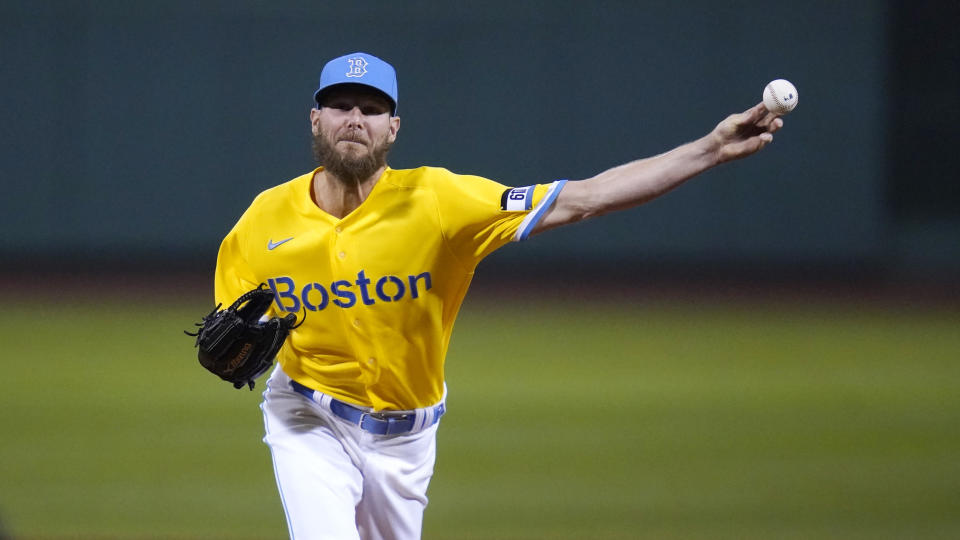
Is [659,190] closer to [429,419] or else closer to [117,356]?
[429,419]

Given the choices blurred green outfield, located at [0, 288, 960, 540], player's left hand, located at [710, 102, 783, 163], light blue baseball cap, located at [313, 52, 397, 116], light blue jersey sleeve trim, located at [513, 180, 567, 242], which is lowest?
blurred green outfield, located at [0, 288, 960, 540]

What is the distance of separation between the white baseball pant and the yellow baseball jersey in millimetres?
122

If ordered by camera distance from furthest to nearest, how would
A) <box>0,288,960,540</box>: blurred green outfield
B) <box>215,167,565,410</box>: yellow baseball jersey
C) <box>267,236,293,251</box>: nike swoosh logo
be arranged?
<box>0,288,960,540</box>: blurred green outfield, <box>267,236,293,251</box>: nike swoosh logo, <box>215,167,565,410</box>: yellow baseball jersey

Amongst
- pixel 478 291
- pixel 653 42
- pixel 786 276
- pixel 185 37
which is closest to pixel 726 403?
pixel 478 291

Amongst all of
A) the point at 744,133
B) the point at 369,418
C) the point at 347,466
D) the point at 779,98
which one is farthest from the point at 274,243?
the point at 779,98

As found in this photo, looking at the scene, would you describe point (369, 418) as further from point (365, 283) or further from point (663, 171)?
point (663, 171)

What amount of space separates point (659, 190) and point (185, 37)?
47.9ft

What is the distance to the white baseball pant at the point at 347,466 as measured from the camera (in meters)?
4.19

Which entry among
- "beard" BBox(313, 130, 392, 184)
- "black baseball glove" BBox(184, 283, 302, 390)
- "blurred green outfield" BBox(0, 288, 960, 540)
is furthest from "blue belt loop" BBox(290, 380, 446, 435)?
"blurred green outfield" BBox(0, 288, 960, 540)

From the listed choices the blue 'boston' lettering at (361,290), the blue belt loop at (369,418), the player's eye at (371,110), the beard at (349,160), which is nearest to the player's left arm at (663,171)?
the blue 'boston' lettering at (361,290)

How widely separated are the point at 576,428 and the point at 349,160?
559 cm

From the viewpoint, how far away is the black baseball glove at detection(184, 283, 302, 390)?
4.30 m

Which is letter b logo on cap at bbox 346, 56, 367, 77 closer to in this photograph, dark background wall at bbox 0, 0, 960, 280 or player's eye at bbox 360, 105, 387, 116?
player's eye at bbox 360, 105, 387, 116

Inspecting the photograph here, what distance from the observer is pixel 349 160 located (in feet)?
14.2
